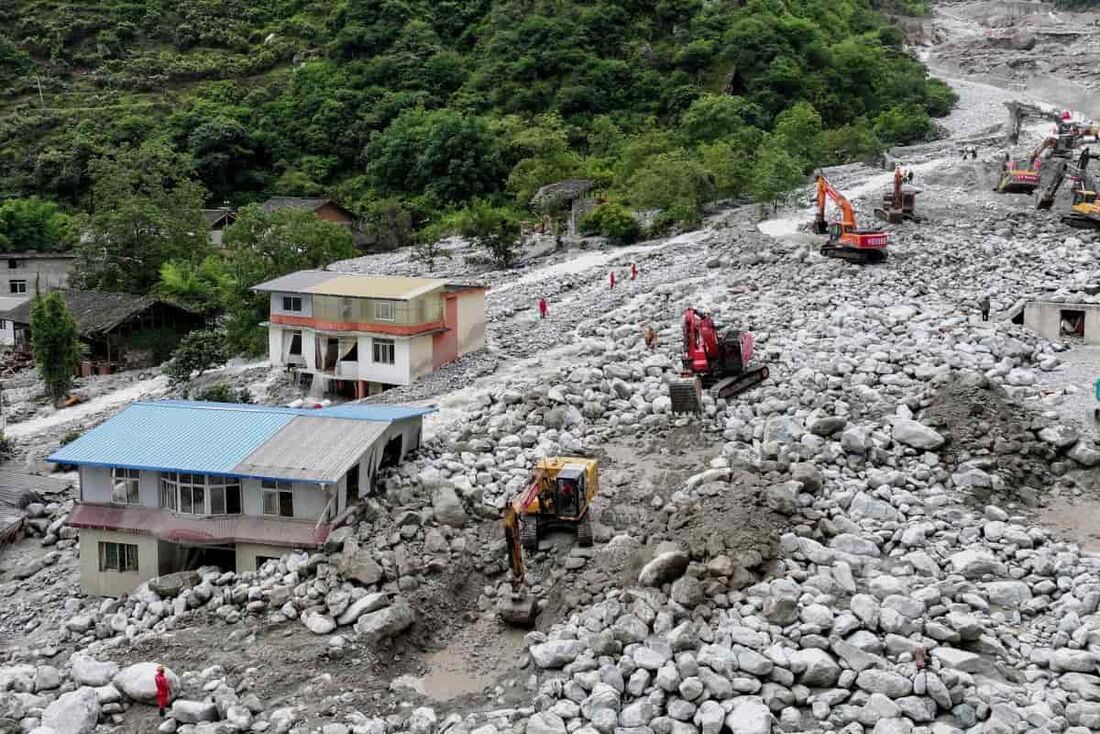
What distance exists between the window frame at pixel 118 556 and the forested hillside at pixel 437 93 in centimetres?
3560

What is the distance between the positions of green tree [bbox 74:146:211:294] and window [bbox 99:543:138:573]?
28.6 m

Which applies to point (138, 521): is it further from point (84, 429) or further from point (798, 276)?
point (798, 276)

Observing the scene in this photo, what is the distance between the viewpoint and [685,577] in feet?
56.3

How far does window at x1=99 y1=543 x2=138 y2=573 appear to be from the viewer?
66.3ft

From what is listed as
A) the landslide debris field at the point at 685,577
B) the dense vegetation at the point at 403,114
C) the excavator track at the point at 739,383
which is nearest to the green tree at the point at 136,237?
the dense vegetation at the point at 403,114

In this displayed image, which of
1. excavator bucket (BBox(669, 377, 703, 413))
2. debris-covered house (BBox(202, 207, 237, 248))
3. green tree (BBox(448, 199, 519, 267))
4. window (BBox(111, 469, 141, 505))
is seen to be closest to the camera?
window (BBox(111, 469, 141, 505))

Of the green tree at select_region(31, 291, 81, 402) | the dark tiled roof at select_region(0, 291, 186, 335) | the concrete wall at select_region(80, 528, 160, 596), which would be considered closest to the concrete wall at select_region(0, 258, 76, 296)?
the dark tiled roof at select_region(0, 291, 186, 335)

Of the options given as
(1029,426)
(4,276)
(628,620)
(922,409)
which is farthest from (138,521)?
(4,276)


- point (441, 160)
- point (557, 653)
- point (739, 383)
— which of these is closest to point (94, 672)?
point (557, 653)

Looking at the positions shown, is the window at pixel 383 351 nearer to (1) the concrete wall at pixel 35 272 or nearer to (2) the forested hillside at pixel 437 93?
(2) the forested hillside at pixel 437 93

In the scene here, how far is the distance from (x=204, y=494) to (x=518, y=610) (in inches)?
241

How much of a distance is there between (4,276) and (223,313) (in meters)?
13.6

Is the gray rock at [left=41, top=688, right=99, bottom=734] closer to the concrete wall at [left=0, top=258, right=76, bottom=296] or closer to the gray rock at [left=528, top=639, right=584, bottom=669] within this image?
the gray rock at [left=528, top=639, right=584, bottom=669]

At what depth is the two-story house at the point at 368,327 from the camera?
96.9ft
